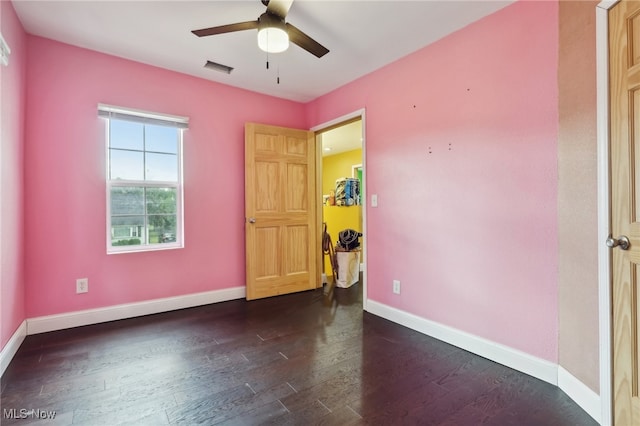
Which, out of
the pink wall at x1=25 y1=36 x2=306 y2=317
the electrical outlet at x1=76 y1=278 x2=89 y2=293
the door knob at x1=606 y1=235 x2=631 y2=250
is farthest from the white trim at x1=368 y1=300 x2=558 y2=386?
the electrical outlet at x1=76 y1=278 x2=89 y2=293

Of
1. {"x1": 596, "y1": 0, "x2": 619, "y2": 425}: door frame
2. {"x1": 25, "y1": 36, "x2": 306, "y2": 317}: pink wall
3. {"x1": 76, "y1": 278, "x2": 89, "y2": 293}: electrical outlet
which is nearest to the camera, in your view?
{"x1": 596, "y1": 0, "x2": 619, "y2": 425}: door frame

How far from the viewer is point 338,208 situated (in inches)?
209

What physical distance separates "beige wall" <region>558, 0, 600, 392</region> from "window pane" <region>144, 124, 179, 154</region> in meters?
3.47

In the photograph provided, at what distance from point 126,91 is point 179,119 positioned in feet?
1.73

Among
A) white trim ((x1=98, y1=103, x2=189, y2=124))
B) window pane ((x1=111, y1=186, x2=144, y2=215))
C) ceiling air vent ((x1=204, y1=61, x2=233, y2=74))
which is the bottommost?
window pane ((x1=111, y1=186, x2=144, y2=215))

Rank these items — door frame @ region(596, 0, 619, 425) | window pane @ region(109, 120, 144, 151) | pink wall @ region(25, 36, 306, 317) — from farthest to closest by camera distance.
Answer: window pane @ region(109, 120, 144, 151), pink wall @ region(25, 36, 306, 317), door frame @ region(596, 0, 619, 425)

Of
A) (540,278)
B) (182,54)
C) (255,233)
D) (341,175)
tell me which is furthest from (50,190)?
(341,175)

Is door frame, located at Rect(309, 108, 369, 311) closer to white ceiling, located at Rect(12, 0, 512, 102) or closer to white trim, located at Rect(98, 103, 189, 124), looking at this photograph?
white ceiling, located at Rect(12, 0, 512, 102)

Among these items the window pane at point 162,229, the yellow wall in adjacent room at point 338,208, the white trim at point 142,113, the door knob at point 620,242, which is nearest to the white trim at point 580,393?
the door knob at point 620,242

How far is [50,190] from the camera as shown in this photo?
2.68 meters

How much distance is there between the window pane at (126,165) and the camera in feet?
9.93

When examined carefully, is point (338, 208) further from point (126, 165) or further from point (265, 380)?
point (265, 380)

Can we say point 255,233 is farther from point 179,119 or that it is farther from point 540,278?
point 540,278

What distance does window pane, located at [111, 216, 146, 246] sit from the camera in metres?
3.04
